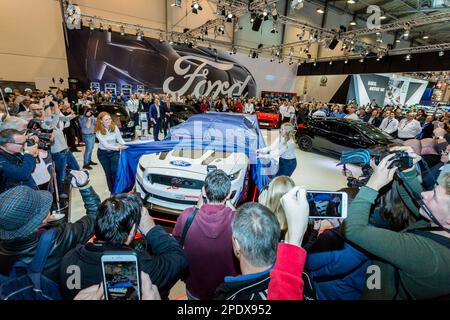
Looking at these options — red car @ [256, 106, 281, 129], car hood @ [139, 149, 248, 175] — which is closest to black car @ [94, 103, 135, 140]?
car hood @ [139, 149, 248, 175]

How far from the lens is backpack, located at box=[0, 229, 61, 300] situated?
0.94 metres

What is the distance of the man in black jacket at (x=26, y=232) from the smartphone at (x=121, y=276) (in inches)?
16.2

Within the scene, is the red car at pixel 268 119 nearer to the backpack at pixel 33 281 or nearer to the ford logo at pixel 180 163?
the ford logo at pixel 180 163

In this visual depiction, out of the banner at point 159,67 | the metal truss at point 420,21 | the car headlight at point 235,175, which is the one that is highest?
the metal truss at point 420,21

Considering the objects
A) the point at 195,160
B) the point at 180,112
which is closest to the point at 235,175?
the point at 195,160

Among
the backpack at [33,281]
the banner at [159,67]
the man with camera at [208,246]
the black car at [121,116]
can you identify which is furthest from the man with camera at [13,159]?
the banner at [159,67]

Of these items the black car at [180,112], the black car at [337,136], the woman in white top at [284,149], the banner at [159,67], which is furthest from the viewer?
the banner at [159,67]

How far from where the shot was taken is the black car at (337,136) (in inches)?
260

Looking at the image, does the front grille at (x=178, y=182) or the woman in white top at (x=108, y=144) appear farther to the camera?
the woman in white top at (x=108, y=144)

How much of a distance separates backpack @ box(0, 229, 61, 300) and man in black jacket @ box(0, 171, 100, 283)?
23 millimetres

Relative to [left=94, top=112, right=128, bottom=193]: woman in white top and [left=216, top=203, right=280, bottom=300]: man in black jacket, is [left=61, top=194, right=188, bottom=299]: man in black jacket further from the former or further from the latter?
[left=94, top=112, right=128, bottom=193]: woman in white top

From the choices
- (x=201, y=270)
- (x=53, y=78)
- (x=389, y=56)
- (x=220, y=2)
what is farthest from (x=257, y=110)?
(x=201, y=270)
